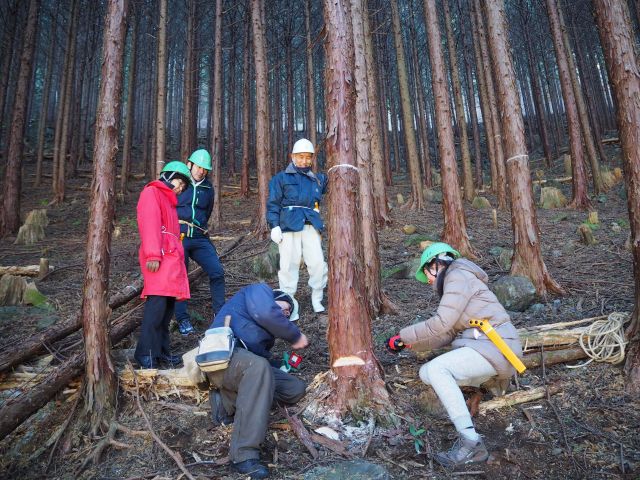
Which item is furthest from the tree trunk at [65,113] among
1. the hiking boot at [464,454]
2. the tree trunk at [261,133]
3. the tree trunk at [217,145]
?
the hiking boot at [464,454]

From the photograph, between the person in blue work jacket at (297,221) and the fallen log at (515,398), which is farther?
the person in blue work jacket at (297,221)

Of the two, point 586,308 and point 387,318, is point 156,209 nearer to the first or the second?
point 387,318

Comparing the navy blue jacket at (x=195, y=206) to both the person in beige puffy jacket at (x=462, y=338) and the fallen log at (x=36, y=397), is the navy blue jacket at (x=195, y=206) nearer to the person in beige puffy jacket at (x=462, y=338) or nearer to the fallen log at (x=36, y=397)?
the fallen log at (x=36, y=397)

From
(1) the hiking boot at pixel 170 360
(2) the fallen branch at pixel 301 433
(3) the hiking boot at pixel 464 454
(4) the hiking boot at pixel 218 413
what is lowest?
(3) the hiking boot at pixel 464 454

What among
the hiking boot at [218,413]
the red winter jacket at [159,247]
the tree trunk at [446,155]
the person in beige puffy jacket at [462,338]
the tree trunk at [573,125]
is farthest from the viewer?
the tree trunk at [573,125]

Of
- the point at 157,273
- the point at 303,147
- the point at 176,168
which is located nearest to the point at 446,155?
the point at 303,147

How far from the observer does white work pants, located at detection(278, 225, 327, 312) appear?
519 cm

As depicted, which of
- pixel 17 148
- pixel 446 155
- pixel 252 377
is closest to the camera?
pixel 252 377

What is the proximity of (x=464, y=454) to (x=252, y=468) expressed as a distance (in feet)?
4.36

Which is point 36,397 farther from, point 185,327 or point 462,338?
point 462,338

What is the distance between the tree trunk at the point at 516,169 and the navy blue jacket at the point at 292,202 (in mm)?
2860

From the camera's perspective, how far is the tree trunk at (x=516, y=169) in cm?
556

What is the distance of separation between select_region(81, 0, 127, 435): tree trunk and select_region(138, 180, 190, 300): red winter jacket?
1.45 ft

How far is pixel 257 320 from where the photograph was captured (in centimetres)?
313
